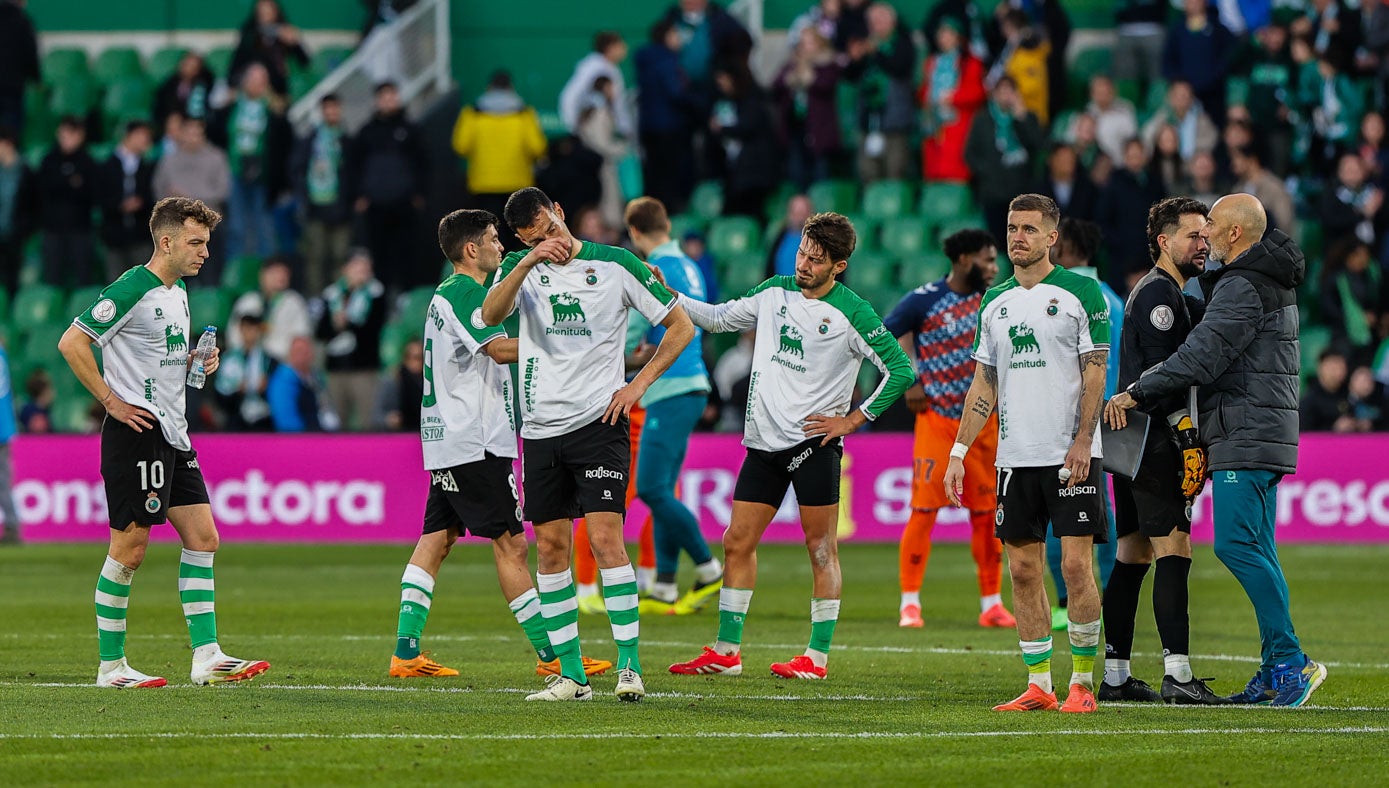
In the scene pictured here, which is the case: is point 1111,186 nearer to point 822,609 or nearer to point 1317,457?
point 1317,457

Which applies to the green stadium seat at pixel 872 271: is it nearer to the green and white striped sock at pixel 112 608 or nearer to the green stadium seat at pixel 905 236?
the green stadium seat at pixel 905 236

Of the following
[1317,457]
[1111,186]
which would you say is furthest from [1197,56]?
[1317,457]

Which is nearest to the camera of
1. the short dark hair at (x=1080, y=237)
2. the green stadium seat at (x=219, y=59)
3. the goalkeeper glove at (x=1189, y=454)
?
the goalkeeper glove at (x=1189, y=454)

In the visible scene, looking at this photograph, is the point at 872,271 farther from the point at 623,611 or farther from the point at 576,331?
the point at 623,611

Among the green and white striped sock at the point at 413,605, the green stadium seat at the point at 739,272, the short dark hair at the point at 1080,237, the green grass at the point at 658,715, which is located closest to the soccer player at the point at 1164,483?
the green grass at the point at 658,715

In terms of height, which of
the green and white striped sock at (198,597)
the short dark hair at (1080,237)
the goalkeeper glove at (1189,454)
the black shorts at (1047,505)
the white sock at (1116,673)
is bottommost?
the white sock at (1116,673)

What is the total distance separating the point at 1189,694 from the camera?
9461 mm

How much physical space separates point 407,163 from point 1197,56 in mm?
9509

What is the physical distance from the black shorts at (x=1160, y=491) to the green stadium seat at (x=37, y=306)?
1862 cm

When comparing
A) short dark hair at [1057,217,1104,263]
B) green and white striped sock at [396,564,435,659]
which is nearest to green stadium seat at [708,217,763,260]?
short dark hair at [1057,217,1104,263]

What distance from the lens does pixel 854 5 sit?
961 inches

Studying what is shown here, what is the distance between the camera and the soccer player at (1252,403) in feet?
30.2

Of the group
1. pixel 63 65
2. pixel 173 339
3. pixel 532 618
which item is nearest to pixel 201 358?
pixel 173 339

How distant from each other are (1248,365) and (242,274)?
17.8m
